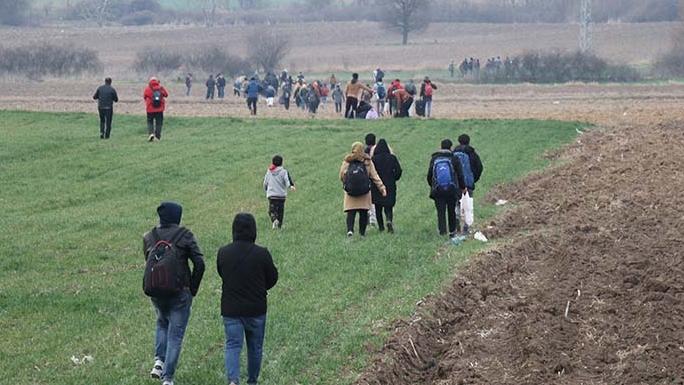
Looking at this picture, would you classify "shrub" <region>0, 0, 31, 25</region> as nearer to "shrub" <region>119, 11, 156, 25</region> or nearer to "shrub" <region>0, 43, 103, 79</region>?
"shrub" <region>119, 11, 156, 25</region>

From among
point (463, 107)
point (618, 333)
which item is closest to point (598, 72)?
point (463, 107)

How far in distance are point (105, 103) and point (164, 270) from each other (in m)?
24.2

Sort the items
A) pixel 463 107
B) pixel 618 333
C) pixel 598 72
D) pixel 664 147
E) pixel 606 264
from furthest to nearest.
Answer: pixel 598 72, pixel 463 107, pixel 664 147, pixel 606 264, pixel 618 333

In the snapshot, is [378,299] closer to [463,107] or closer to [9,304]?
[9,304]

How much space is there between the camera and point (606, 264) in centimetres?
1867

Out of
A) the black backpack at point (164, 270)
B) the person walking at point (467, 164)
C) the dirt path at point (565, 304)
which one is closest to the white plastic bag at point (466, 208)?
the person walking at point (467, 164)

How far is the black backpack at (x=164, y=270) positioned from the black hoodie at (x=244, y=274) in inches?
16.1

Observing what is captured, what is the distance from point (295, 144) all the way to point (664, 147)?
9.91 meters

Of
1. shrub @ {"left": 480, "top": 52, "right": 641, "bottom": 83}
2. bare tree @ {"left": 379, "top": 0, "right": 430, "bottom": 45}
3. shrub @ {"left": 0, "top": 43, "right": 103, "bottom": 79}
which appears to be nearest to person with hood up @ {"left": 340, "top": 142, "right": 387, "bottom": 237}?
shrub @ {"left": 480, "top": 52, "right": 641, "bottom": 83}

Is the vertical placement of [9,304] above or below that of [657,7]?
below

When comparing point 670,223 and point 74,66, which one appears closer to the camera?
point 670,223

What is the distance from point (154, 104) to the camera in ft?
116

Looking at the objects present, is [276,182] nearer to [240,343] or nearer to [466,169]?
[466,169]

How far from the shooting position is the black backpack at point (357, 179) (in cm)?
2119
